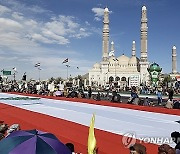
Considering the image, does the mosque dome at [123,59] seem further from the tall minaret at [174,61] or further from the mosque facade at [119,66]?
the tall minaret at [174,61]

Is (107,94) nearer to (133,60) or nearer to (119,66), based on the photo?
(133,60)

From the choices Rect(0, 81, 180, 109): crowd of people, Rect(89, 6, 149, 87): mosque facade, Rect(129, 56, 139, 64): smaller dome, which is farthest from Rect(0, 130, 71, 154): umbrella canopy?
Rect(129, 56, 139, 64): smaller dome

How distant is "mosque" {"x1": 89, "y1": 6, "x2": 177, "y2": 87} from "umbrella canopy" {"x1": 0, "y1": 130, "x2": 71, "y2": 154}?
74924 millimetres

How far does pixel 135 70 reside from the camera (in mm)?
108062

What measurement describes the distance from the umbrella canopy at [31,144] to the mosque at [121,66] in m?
74.9

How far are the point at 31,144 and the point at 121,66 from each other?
10870 cm

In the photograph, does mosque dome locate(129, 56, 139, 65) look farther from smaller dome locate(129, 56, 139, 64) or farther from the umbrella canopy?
the umbrella canopy

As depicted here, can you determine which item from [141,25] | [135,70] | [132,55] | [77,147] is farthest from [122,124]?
[132,55]

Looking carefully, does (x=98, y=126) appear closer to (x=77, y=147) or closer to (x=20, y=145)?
(x=77, y=147)

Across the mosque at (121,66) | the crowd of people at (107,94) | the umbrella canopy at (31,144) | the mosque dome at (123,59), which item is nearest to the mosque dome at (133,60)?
the mosque at (121,66)

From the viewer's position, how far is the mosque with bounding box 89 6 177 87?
270 ft

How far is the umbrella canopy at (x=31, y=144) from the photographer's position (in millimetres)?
3414

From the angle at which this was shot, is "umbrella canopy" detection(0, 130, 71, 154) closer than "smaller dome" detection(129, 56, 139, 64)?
Yes

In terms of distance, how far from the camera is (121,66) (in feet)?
366
